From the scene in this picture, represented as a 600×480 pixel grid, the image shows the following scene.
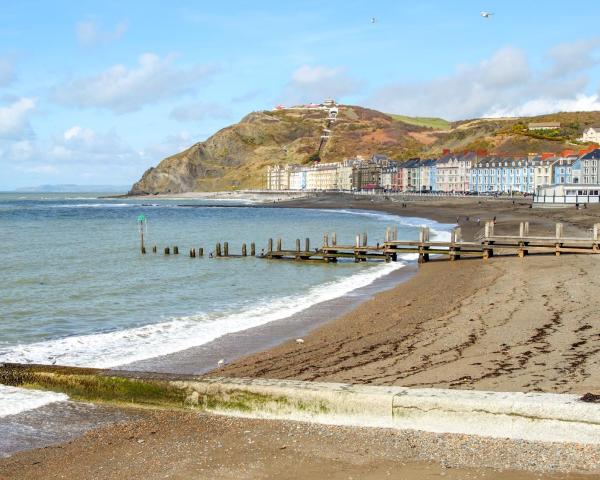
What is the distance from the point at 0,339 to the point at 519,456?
553 inches

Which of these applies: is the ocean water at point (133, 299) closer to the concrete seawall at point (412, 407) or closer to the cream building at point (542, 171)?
the concrete seawall at point (412, 407)

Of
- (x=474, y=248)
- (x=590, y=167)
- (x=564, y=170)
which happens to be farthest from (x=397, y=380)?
(x=564, y=170)

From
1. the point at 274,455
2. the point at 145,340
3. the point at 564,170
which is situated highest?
the point at 564,170

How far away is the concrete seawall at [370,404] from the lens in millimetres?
7160

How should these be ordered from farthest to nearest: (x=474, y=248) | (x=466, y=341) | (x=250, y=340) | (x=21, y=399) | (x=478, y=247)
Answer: (x=474, y=248)
(x=478, y=247)
(x=250, y=340)
(x=466, y=341)
(x=21, y=399)

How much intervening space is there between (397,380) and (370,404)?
2742mm

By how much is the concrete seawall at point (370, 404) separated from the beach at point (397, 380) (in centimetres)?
16

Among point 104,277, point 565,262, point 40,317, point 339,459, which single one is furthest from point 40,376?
point 565,262

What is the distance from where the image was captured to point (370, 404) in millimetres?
7926

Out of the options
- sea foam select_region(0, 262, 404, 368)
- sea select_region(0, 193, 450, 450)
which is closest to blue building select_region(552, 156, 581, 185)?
sea select_region(0, 193, 450, 450)

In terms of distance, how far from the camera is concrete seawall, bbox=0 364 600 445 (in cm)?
716

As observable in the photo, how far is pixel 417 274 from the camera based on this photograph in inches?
1177

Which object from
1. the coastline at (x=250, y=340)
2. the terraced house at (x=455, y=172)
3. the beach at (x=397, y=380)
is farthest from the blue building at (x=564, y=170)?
the coastline at (x=250, y=340)

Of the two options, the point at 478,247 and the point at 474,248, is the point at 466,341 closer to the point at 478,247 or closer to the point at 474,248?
the point at 478,247
